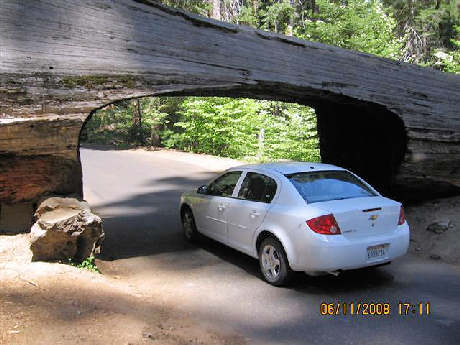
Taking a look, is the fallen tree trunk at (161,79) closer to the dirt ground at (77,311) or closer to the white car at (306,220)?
the dirt ground at (77,311)

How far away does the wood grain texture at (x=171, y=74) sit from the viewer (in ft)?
18.4

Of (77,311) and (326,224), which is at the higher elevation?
(326,224)

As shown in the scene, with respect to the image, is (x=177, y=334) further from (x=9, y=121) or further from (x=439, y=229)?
(x=439, y=229)

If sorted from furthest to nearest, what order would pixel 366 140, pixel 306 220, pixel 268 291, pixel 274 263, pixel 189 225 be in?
pixel 366 140 → pixel 189 225 → pixel 274 263 → pixel 268 291 → pixel 306 220

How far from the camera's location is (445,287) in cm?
554

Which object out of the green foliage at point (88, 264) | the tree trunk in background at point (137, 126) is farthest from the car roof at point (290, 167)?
the tree trunk in background at point (137, 126)

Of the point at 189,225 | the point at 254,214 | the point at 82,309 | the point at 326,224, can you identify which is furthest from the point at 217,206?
the point at 82,309

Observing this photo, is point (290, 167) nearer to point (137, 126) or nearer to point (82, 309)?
point (82, 309)

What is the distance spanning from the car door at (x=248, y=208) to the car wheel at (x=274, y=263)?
0.30 metres

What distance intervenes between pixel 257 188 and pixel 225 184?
0.93m

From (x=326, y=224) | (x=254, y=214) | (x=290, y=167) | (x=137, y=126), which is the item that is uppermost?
(x=290, y=167)

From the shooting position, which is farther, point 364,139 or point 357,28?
point 357,28

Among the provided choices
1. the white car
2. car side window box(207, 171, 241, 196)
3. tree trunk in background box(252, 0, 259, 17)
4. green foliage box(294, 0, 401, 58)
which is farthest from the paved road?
tree trunk in background box(252, 0, 259, 17)

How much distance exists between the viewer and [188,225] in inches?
314
